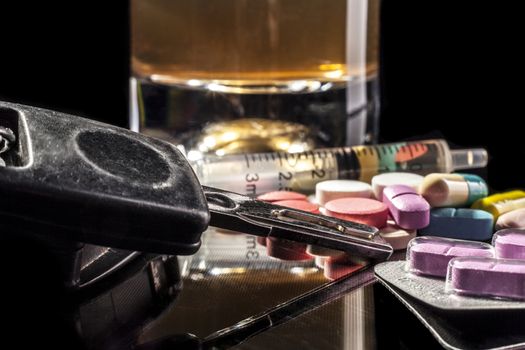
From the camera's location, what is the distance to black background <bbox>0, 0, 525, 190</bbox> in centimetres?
102

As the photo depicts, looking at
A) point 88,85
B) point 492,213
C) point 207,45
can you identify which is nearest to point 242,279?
point 492,213

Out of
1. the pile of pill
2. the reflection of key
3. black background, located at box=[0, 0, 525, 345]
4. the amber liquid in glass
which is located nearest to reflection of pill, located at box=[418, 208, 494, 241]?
the pile of pill

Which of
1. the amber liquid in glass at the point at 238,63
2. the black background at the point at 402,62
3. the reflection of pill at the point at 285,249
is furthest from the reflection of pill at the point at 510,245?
the black background at the point at 402,62

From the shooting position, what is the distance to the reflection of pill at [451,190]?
603 millimetres

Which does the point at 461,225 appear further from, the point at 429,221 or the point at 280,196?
the point at 280,196

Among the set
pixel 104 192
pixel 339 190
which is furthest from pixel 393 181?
pixel 104 192

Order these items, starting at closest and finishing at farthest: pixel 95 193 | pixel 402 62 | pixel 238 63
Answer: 1. pixel 95 193
2. pixel 238 63
3. pixel 402 62

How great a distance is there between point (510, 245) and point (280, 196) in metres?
0.18

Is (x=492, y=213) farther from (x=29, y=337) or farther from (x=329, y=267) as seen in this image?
(x=29, y=337)

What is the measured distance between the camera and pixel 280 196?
0.62 metres

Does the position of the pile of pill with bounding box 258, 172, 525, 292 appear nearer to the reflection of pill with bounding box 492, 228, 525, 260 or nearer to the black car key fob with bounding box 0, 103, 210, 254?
the reflection of pill with bounding box 492, 228, 525, 260

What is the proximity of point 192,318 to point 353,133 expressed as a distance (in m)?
0.44

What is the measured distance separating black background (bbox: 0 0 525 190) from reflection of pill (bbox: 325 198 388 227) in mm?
432

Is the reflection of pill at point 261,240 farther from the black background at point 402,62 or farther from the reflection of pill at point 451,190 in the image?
the black background at point 402,62
